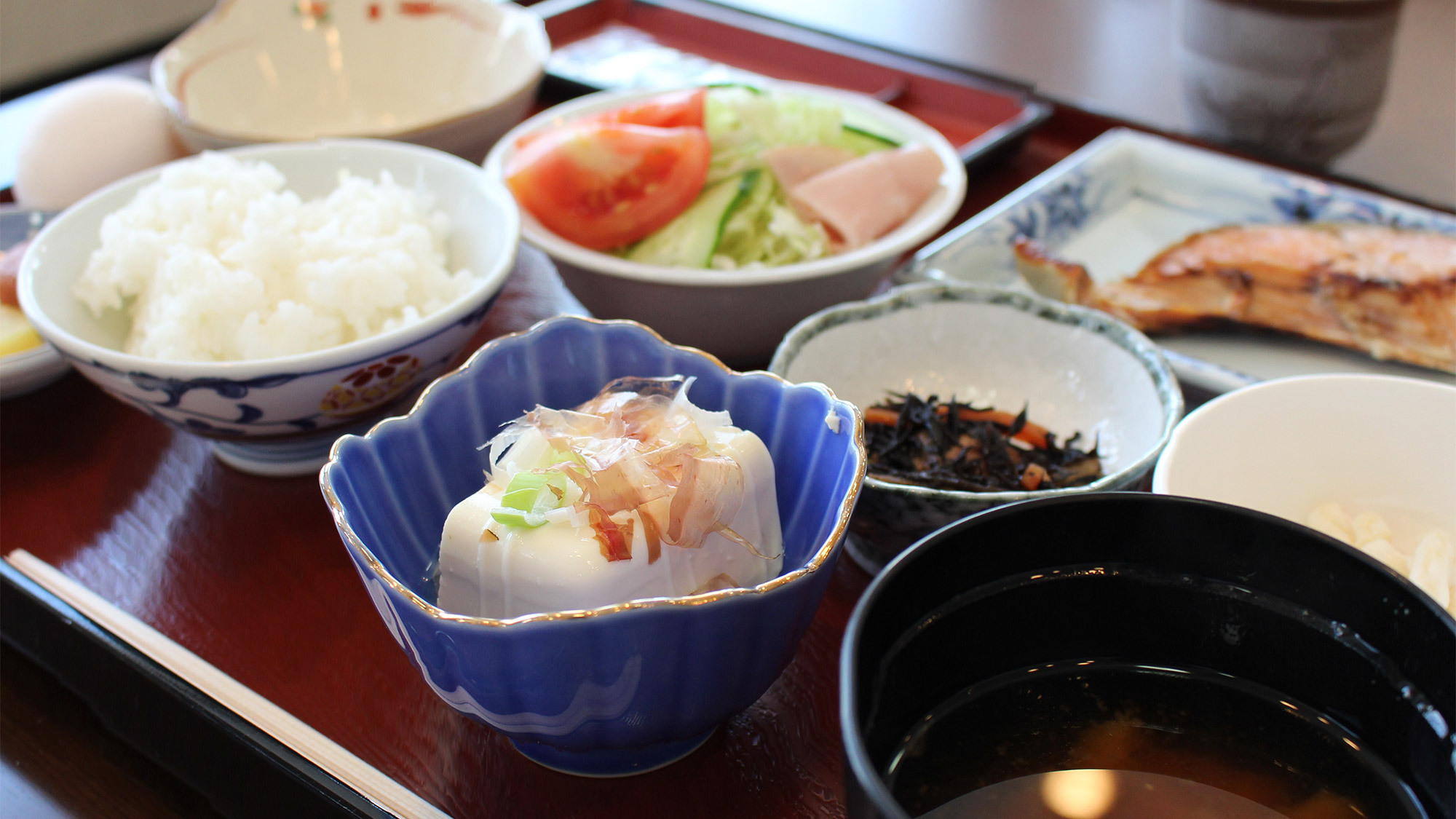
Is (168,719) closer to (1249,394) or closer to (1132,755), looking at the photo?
(1132,755)

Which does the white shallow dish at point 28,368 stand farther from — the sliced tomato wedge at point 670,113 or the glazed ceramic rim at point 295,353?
the sliced tomato wedge at point 670,113

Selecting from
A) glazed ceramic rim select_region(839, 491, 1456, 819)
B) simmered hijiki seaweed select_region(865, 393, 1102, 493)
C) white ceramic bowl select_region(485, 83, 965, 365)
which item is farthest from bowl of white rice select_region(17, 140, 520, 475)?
glazed ceramic rim select_region(839, 491, 1456, 819)

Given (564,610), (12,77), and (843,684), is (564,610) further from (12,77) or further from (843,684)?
(12,77)

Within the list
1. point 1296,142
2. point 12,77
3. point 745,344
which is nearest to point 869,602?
point 745,344

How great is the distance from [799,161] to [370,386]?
627mm

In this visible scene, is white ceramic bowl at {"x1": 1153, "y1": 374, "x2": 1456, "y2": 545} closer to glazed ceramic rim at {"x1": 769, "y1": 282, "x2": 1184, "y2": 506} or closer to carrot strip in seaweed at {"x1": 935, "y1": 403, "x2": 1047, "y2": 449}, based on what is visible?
glazed ceramic rim at {"x1": 769, "y1": 282, "x2": 1184, "y2": 506}

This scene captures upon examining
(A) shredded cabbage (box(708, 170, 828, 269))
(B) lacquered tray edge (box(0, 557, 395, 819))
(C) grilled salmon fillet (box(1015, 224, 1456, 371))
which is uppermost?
(A) shredded cabbage (box(708, 170, 828, 269))

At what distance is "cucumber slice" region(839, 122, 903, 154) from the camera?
1385 millimetres

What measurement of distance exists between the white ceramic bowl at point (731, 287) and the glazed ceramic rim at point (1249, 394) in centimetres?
42

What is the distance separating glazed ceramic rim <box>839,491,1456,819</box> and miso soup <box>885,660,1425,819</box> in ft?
0.20

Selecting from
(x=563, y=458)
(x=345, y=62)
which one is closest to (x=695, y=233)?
(x=563, y=458)

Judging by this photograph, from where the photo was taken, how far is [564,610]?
67cm

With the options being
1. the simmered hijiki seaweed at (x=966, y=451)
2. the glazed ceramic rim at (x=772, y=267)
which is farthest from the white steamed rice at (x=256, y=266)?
the simmered hijiki seaweed at (x=966, y=451)

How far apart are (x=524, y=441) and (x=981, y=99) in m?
1.33
